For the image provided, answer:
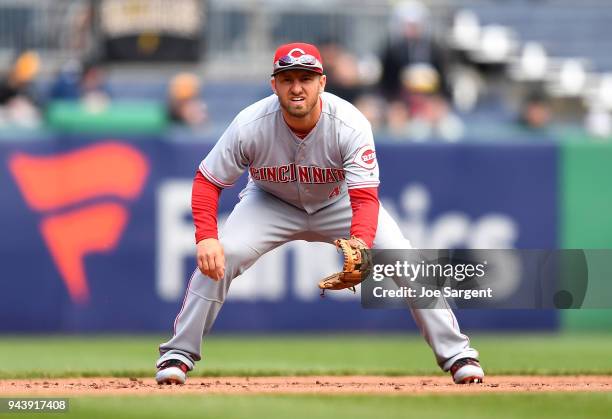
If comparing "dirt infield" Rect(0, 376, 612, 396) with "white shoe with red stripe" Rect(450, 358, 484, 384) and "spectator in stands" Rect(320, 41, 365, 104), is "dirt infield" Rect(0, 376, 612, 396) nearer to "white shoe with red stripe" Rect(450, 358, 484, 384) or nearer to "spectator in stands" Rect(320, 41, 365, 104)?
"white shoe with red stripe" Rect(450, 358, 484, 384)

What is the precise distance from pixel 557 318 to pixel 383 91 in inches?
127

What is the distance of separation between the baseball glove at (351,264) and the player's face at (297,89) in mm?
707

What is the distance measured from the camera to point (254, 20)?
50.3 ft

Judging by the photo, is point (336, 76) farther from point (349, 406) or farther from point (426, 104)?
point (349, 406)

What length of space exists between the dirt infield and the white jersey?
1.07 metres

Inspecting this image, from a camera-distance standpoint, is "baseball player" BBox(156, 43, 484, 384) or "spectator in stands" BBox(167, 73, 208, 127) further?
"spectator in stands" BBox(167, 73, 208, 127)

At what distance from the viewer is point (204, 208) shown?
22.2ft

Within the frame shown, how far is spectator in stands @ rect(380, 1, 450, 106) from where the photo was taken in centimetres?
1378

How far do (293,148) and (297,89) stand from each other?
431 millimetres

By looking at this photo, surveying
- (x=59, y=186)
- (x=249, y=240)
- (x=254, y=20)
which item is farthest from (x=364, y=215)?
(x=254, y=20)

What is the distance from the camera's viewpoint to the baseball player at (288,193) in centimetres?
663

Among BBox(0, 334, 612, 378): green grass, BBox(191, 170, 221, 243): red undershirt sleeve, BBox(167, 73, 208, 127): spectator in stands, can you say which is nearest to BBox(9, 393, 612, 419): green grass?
BBox(191, 170, 221, 243): red undershirt sleeve

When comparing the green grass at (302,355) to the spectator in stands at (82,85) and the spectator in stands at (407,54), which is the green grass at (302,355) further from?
the spectator in stands at (407,54)

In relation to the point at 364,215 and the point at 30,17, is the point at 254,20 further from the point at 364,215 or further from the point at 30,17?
the point at 364,215
